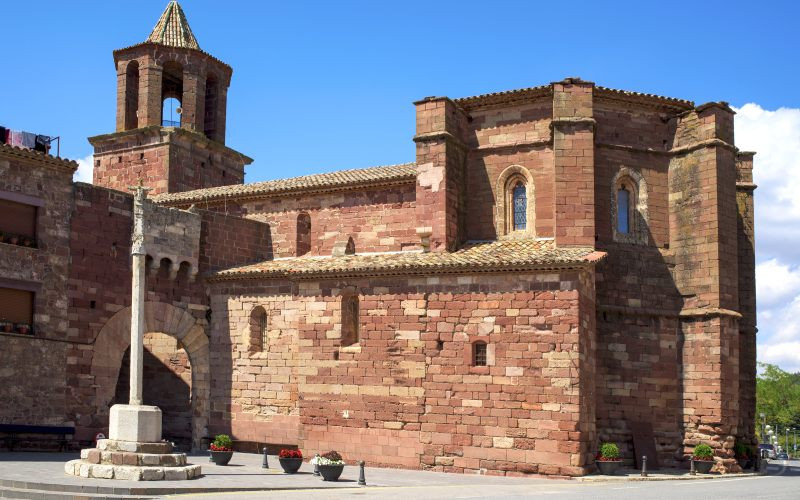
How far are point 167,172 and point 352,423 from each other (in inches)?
544

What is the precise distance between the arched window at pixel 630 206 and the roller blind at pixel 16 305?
49.7ft

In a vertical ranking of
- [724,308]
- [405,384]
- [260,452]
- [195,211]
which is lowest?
[260,452]

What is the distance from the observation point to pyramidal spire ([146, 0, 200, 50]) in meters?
33.1

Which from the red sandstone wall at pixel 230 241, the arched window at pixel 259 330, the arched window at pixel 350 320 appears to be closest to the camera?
the arched window at pixel 350 320

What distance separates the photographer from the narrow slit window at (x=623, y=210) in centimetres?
2559

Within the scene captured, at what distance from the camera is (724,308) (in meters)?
24.6

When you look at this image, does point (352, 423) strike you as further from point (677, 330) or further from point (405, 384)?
point (677, 330)

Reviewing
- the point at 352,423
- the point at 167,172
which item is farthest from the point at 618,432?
the point at 167,172

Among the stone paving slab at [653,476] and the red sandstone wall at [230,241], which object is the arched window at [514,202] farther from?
the red sandstone wall at [230,241]

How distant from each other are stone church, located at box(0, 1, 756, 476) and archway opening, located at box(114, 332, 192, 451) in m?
0.07

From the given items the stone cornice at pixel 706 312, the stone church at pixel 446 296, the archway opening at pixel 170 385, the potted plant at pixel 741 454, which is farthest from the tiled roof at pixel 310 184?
the potted plant at pixel 741 454

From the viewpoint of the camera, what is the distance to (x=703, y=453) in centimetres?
2347

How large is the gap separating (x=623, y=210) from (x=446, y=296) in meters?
5.85

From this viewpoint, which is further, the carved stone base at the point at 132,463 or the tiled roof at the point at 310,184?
the tiled roof at the point at 310,184
